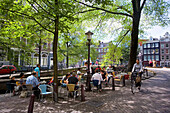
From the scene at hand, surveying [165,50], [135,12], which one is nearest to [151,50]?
[165,50]

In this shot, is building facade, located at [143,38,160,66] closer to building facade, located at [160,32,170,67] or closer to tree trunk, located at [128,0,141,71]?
building facade, located at [160,32,170,67]

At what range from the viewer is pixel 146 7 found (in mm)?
14445

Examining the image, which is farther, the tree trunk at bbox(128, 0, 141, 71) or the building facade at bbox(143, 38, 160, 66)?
the building facade at bbox(143, 38, 160, 66)

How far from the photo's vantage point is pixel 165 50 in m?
54.1

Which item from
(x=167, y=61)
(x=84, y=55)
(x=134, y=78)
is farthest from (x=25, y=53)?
(x=167, y=61)

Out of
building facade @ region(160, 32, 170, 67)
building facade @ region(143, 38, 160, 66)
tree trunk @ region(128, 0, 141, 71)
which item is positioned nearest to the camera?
tree trunk @ region(128, 0, 141, 71)

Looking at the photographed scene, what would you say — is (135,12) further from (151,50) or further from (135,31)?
(151,50)

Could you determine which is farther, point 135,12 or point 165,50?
point 165,50

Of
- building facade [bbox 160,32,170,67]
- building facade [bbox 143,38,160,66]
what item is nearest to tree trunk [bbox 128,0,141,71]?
building facade [bbox 143,38,160,66]

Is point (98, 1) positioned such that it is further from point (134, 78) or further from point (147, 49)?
point (147, 49)

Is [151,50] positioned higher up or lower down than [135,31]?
higher up

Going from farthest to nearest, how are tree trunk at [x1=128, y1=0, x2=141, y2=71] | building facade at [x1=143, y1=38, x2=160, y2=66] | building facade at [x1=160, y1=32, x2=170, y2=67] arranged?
building facade at [x1=143, y1=38, x2=160, y2=66], building facade at [x1=160, y1=32, x2=170, y2=67], tree trunk at [x1=128, y1=0, x2=141, y2=71]

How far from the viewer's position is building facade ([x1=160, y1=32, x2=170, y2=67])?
5366 centimetres

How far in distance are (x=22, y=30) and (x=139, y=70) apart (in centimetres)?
794
